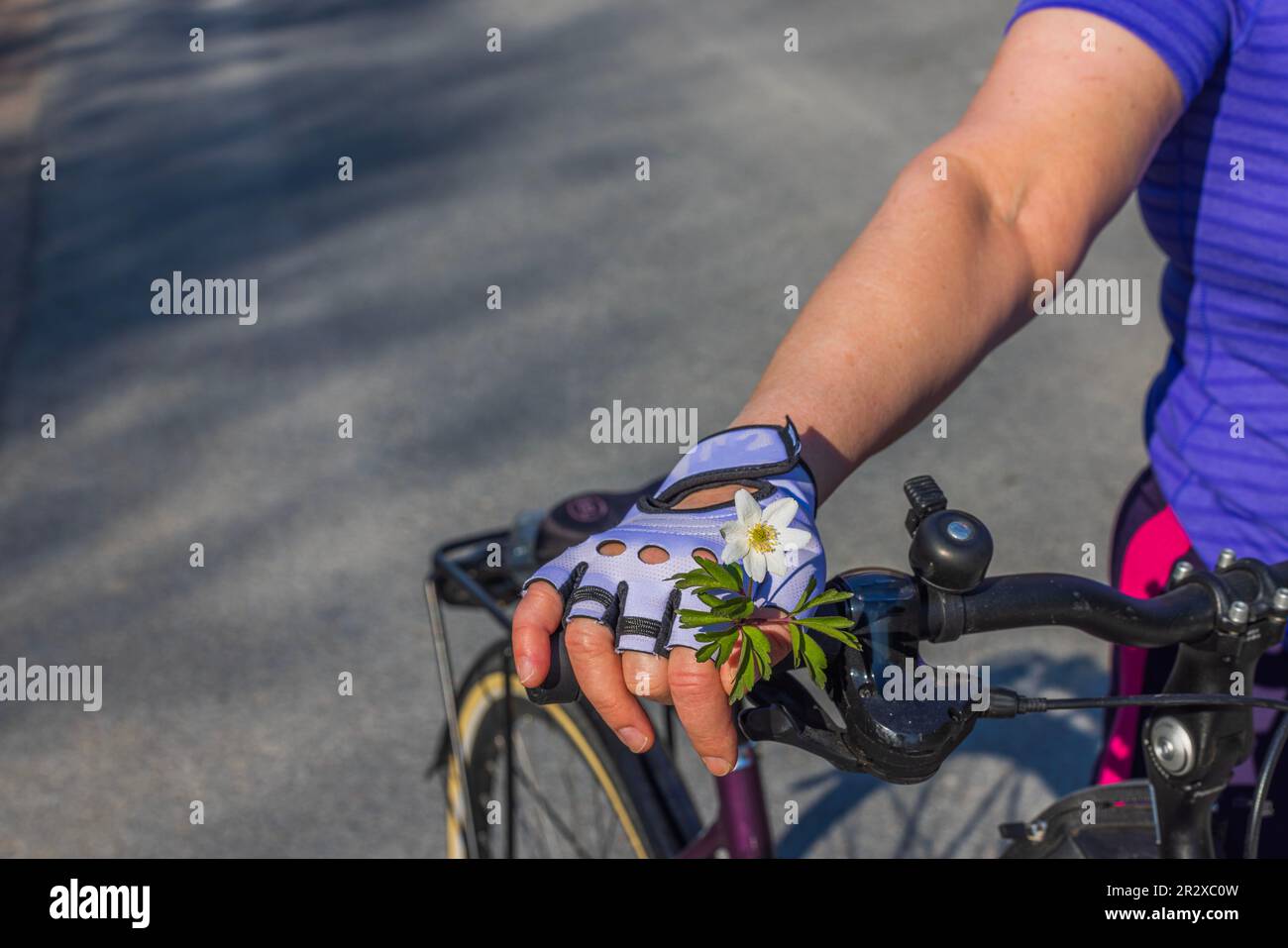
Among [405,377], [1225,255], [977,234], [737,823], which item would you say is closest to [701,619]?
[977,234]

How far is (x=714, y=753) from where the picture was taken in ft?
3.95

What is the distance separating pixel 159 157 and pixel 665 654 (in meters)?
7.71

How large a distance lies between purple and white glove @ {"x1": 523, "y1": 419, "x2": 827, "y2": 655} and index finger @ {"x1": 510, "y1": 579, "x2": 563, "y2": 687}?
0.01 m

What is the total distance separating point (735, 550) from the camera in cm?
120

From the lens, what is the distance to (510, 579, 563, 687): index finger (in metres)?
1.21

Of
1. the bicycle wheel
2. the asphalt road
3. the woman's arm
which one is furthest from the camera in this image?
the asphalt road

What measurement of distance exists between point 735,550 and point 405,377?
4.52 metres

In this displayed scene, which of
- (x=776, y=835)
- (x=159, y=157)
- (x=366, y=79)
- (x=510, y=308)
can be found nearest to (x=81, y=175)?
(x=159, y=157)

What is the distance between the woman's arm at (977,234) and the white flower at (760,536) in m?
0.28

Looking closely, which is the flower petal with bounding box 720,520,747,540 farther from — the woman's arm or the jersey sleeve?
the jersey sleeve

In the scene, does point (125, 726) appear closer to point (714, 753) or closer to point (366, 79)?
point (714, 753)

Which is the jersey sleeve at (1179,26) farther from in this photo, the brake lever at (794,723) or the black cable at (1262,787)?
the brake lever at (794,723)

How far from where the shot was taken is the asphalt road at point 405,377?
3859mm

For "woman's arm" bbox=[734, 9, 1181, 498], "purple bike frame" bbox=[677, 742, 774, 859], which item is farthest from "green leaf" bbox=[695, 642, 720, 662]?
"purple bike frame" bbox=[677, 742, 774, 859]
